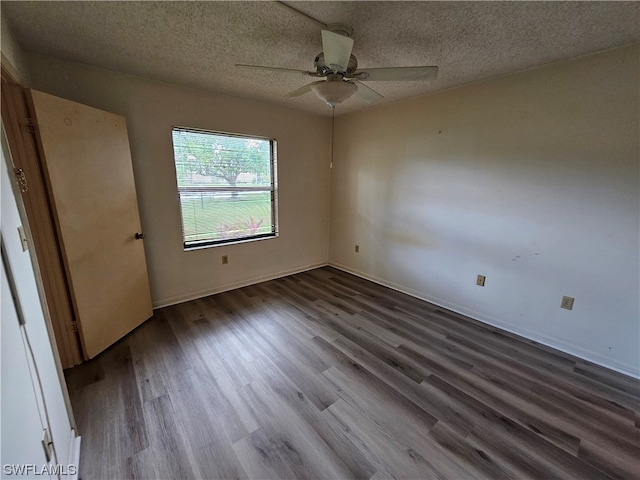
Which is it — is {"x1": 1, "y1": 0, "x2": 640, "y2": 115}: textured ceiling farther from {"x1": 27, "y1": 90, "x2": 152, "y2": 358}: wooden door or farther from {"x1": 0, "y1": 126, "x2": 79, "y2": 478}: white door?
{"x1": 0, "y1": 126, "x2": 79, "y2": 478}: white door

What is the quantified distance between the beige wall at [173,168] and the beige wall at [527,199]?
1.01 meters

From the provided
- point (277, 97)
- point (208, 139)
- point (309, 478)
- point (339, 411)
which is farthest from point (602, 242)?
point (208, 139)

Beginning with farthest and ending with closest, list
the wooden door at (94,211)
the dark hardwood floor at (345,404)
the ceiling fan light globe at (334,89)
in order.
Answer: the wooden door at (94,211), the ceiling fan light globe at (334,89), the dark hardwood floor at (345,404)

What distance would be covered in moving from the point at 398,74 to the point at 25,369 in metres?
2.24

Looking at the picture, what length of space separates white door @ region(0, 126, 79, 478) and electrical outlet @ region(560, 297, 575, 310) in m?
3.28

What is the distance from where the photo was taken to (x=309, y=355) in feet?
7.03

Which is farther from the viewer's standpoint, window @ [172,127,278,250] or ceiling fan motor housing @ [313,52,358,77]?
window @ [172,127,278,250]

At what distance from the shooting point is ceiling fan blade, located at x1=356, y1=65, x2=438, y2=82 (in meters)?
1.59

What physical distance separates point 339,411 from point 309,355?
0.56 m

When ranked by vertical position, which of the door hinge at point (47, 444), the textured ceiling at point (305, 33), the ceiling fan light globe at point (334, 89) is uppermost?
the textured ceiling at point (305, 33)

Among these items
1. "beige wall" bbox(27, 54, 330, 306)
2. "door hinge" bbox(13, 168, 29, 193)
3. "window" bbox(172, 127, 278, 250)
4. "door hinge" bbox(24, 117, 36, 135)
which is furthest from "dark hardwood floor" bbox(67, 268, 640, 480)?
"door hinge" bbox(24, 117, 36, 135)

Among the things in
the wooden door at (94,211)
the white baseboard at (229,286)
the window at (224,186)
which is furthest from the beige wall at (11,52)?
the white baseboard at (229,286)

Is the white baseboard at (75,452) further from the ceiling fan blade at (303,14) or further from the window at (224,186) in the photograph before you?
the ceiling fan blade at (303,14)

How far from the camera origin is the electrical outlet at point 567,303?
222 centimetres
